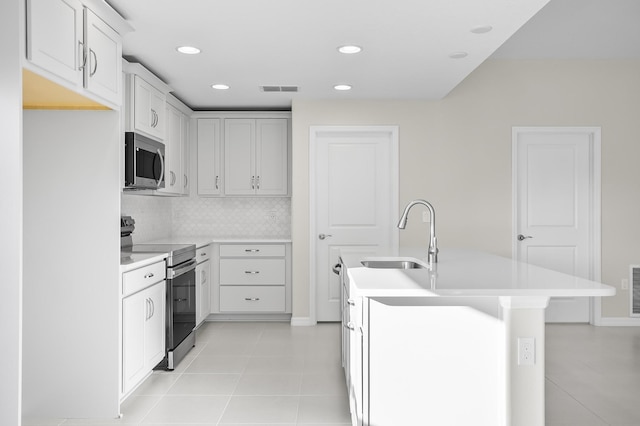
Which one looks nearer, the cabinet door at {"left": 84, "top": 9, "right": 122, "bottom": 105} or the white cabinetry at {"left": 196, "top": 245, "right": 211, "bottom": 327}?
the cabinet door at {"left": 84, "top": 9, "right": 122, "bottom": 105}

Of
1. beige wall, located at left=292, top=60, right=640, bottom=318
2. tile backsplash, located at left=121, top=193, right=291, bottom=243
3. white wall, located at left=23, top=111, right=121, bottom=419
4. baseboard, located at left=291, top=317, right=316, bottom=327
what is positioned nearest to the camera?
white wall, located at left=23, top=111, right=121, bottom=419

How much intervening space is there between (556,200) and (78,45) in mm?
4587

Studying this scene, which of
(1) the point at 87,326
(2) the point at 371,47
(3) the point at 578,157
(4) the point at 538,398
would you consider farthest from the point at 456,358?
(3) the point at 578,157

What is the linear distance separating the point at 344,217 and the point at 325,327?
117 centimetres

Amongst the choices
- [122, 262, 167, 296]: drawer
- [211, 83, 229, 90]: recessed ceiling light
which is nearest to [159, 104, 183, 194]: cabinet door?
[211, 83, 229, 90]: recessed ceiling light

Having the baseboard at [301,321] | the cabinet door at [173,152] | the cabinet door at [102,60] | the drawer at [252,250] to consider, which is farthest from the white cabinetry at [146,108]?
the baseboard at [301,321]

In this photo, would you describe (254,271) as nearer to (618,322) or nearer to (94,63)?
(94,63)

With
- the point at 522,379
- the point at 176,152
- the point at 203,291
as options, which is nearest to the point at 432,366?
the point at 522,379

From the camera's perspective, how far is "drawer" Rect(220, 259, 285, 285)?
537cm

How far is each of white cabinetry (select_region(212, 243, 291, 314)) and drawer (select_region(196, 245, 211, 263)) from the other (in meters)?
0.19

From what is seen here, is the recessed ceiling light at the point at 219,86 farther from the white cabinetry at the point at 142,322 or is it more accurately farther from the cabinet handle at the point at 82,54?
the cabinet handle at the point at 82,54

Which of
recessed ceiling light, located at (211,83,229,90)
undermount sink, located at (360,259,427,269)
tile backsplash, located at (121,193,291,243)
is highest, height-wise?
recessed ceiling light, located at (211,83,229,90)

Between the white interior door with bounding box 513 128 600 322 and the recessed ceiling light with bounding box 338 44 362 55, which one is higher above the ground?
the recessed ceiling light with bounding box 338 44 362 55

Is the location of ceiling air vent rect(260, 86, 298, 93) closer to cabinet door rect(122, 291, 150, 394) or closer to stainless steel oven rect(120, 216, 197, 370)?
stainless steel oven rect(120, 216, 197, 370)
